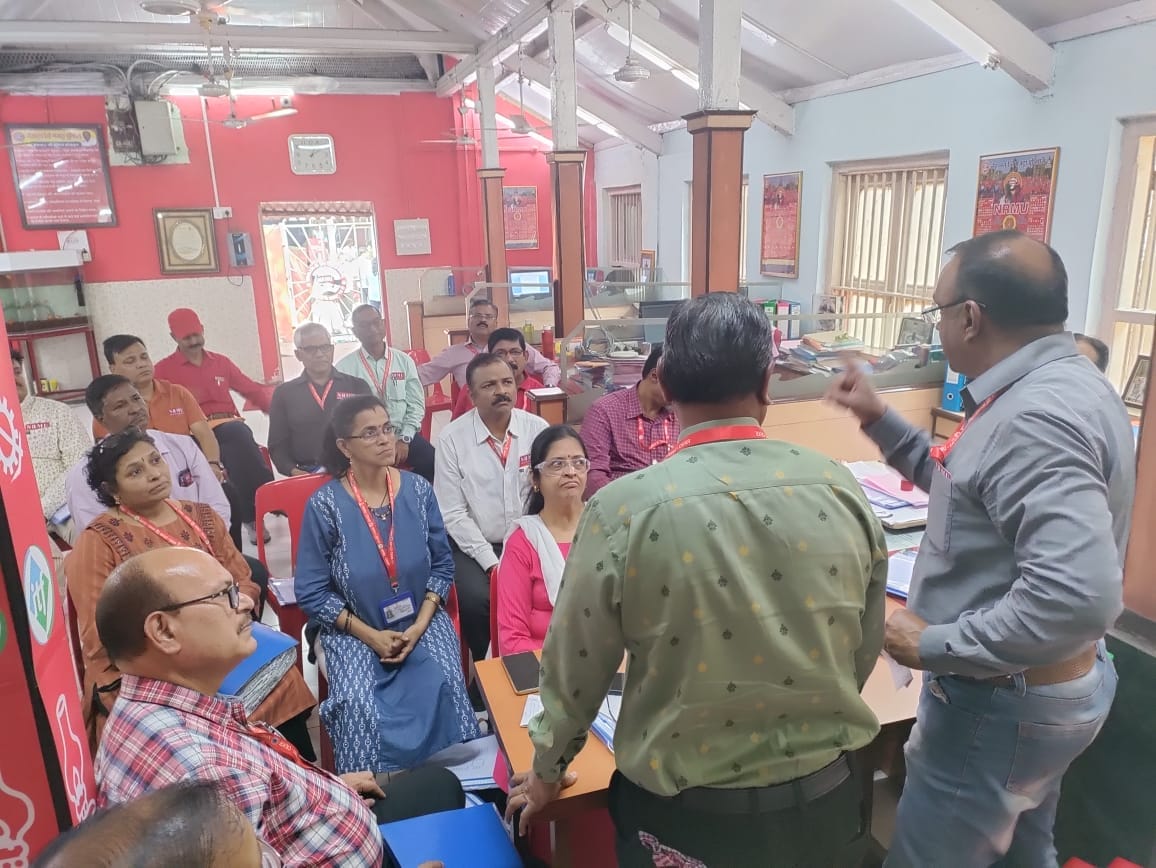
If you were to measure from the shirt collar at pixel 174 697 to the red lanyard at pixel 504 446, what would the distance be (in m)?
1.77

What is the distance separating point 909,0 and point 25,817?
18.3 feet

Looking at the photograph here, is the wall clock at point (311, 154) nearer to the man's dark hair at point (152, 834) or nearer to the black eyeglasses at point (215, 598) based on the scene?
the black eyeglasses at point (215, 598)

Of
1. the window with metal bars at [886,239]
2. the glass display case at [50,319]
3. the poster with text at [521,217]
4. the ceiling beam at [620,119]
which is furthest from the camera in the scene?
the poster with text at [521,217]

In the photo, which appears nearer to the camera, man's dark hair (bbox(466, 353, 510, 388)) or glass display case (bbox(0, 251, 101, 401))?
man's dark hair (bbox(466, 353, 510, 388))

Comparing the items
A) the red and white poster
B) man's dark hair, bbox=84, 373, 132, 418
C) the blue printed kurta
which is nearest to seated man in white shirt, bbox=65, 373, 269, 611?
man's dark hair, bbox=84, 373, 132, 418

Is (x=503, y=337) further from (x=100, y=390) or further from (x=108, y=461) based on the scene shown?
(x=108, y=461)

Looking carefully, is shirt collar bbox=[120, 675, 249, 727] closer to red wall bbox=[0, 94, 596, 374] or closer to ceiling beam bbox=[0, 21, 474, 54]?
ceiling beam bbox=[0, 21, 474, 54]

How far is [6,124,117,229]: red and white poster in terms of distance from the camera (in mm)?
8125

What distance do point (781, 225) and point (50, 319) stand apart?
7320 millimetres

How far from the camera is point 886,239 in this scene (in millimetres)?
6531

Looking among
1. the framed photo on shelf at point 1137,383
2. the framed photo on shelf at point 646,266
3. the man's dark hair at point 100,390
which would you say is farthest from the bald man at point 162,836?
the framed photo on shelf at point 646,266

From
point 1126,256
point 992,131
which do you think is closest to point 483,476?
point 1126,256

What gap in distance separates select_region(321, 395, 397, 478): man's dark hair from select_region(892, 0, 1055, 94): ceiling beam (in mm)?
4021

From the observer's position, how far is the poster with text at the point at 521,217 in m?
10.9
